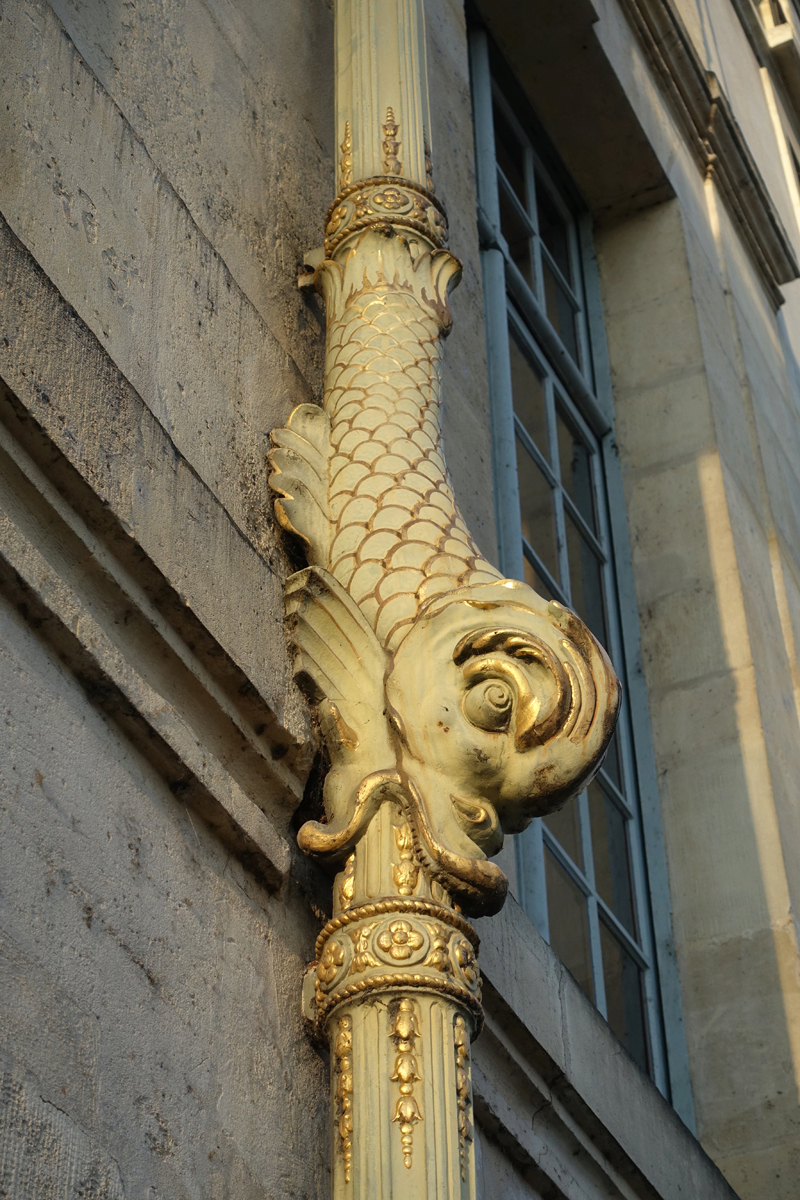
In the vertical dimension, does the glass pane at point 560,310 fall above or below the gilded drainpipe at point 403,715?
above

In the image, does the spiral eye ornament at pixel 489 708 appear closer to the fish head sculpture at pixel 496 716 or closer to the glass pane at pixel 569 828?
the fish head sculpture at pixel 496 716

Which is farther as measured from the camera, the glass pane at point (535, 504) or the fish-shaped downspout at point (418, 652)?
the glass pane at point (535, 504)

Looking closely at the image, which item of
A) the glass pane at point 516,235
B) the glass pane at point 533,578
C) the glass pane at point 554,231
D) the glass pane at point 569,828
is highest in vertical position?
the glass pane at point 554,231

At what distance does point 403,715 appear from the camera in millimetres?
2340

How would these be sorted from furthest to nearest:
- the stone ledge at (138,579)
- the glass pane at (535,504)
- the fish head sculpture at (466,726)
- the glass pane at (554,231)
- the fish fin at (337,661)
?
the glass pane at (554,231) → the glass pane at (535,504) → the fish fin at (337,661) → the fish head sculpture at (466,726) → the stone ledge at (138,579)

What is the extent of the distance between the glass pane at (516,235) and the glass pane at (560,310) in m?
0.19

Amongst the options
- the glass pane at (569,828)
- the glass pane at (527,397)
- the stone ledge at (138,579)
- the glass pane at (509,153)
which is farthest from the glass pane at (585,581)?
the stone ledge at (138,579)

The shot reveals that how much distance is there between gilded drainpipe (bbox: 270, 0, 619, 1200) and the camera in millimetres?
2088

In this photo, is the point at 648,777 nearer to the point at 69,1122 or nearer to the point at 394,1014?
the point at 394,1014

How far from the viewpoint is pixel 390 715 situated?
235cm

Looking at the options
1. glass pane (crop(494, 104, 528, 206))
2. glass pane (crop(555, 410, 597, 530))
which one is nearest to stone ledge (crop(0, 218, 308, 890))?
glass pane (crop(555, 410, 597, 530))

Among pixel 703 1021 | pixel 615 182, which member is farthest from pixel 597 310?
pixel 703 1021

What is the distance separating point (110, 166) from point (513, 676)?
1.00 meters

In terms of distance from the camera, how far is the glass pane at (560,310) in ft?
19.3
